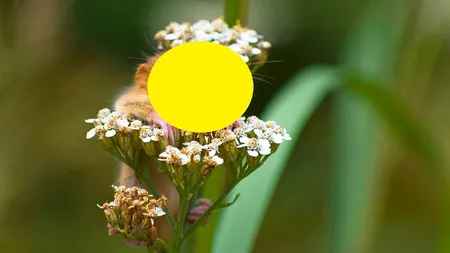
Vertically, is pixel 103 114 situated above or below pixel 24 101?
above

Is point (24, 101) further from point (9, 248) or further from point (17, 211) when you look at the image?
point (9, 248)

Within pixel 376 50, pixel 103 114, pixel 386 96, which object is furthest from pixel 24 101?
pixel 103 114

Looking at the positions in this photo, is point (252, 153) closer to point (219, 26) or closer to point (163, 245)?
point (163, 245)

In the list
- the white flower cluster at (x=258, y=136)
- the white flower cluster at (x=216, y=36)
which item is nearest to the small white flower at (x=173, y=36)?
the white flower cluster at (x=216, y=36)

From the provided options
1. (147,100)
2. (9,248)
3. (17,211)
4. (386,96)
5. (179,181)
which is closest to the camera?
(179,181)

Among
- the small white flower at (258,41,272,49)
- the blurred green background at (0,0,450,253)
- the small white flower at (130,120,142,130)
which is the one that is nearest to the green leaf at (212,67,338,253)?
the small white flower at (258,41,272,49)
